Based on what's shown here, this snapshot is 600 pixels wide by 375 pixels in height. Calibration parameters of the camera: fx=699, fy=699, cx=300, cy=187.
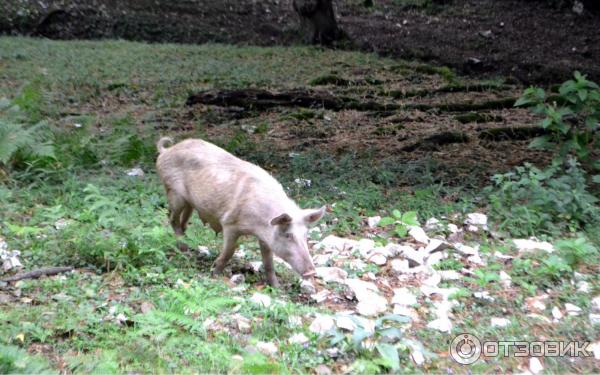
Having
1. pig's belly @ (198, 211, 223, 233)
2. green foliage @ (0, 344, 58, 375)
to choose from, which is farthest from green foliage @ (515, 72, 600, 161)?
green foliage @ (0, 344, 58, 375)

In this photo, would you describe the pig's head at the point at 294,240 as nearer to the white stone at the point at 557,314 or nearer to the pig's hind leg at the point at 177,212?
the pig's hind leg at the point at 177,212

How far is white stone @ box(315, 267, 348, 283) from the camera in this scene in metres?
5.82

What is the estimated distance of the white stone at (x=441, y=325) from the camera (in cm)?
498

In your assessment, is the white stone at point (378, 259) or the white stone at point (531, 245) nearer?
the white stone at point (378, 259)

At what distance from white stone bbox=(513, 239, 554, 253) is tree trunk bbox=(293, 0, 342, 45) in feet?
42.9

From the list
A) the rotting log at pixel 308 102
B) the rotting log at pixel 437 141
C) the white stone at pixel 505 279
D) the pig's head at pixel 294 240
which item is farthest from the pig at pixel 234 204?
the rotting log at pixel 308 102

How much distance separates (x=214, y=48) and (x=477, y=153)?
9841 mm

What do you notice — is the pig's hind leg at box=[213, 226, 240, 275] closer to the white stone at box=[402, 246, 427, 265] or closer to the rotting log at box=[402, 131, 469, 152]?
the white stone at box=[402, 246, 427, 265]

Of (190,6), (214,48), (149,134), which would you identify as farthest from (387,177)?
(190,6)

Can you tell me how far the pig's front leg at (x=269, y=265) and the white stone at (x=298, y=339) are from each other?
1.21 m

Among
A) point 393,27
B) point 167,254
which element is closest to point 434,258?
point 167,254

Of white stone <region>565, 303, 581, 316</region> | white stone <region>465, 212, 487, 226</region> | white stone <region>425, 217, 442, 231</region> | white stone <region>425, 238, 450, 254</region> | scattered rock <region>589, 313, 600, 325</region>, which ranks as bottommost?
white stone <region>425, 217, 442, 231</region>

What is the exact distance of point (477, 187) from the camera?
855cm

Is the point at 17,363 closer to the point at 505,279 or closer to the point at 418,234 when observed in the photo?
the point at 505,279
